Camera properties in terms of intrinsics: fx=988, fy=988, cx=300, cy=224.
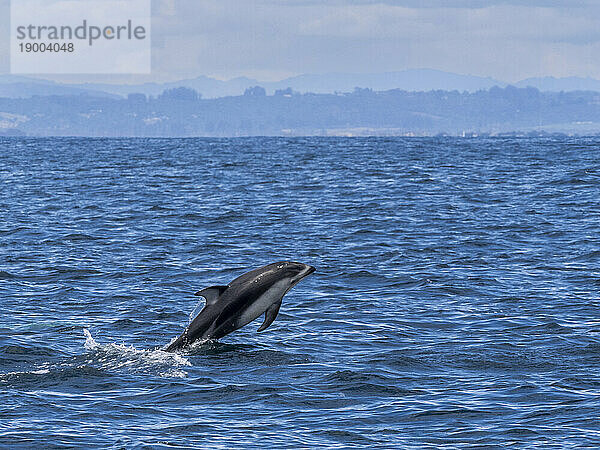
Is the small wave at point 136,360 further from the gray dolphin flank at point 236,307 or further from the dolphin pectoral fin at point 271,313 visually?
the dolphin pectoral fin at point 271,313

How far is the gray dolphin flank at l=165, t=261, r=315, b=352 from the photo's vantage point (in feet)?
63.0

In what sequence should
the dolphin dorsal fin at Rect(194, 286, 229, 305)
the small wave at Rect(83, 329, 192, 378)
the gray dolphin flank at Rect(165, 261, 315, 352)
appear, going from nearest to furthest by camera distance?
1. the small wave at Rect(83, 329, 192, 378)
2. the dolphin dorsal fin at Rect(194, 286, 229, 305)
3. the gray dolphin flank at Rect(165, 261, 315, 352)

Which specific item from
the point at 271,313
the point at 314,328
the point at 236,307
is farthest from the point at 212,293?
the point at 314,328

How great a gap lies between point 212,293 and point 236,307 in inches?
24.5

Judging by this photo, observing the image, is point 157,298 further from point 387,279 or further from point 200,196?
point 200,196

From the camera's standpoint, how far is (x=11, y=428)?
A: 48.1 ft

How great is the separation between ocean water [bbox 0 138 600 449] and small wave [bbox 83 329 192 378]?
70 millimetres

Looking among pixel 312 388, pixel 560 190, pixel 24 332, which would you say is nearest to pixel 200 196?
pixel 560 190

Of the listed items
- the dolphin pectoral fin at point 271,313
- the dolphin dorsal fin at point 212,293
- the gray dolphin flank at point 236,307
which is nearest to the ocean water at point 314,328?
the gray dolphin flank at point 236,307

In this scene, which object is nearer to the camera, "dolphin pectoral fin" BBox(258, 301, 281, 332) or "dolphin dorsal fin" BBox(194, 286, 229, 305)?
"dolphin dorsal fin" BBox(194, 286, 229, 305)

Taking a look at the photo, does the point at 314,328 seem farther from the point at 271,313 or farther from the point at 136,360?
the point at 136,360

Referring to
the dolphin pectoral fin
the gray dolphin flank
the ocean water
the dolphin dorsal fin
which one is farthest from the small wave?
the dolphin pectoral fin

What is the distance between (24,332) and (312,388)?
7.35 metres

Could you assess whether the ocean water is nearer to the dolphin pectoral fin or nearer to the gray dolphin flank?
the gray dolphin flank
